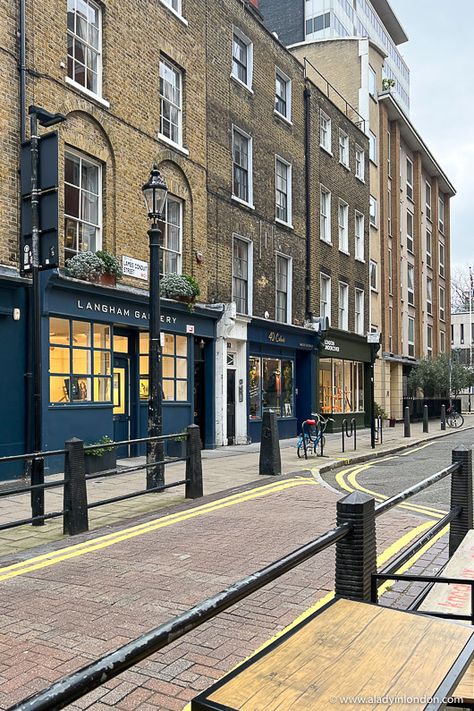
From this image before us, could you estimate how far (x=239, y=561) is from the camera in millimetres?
6273

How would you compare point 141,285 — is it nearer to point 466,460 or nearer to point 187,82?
point 187,82

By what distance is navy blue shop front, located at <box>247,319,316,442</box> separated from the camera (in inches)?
797

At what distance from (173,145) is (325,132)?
38.1ft

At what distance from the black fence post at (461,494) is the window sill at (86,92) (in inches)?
444

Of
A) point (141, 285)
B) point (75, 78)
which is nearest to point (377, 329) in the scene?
point (141, 285)

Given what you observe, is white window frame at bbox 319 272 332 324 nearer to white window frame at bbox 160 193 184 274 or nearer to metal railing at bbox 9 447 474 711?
white window frame at bbox 160 193 184 274

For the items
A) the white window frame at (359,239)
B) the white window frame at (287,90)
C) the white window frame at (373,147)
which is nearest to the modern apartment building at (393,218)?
the white window frame at (373,147)

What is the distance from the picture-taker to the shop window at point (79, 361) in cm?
1278

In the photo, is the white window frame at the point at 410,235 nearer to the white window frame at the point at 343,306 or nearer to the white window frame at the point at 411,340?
the white window frame at the point at 411,340

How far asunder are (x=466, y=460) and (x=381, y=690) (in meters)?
4.08

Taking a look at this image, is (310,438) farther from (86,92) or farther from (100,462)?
(86,92)

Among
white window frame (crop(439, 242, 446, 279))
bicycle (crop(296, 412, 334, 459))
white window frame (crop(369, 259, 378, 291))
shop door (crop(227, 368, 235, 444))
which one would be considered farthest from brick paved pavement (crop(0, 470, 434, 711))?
white window frame (crop(439, 242, 446, 279))

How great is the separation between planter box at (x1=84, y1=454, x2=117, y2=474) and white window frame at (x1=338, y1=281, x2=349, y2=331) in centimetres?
1638

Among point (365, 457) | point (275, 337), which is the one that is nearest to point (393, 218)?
point (275, 337)
